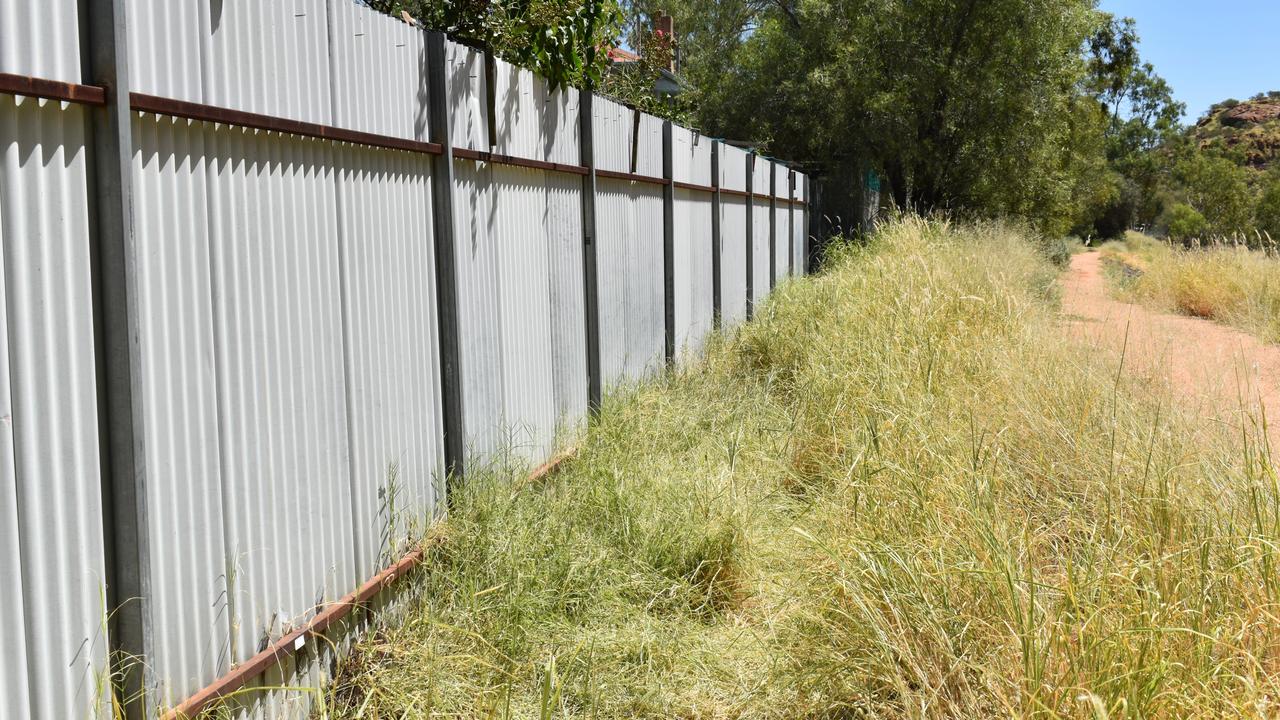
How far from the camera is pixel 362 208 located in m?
3.35

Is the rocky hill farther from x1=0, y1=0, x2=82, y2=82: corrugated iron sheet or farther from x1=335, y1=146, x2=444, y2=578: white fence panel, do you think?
x1=0, y1=0, x2=82, y2=82: corrugated iron sheet

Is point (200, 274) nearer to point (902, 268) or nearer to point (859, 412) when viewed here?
point (859, 412)

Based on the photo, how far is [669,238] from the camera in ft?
26.2

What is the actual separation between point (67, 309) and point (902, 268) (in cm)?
883

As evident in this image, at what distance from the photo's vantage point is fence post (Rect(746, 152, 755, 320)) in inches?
460

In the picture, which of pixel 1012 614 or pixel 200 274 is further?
pixel 1012 614

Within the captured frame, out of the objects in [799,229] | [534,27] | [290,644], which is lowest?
[290,644]

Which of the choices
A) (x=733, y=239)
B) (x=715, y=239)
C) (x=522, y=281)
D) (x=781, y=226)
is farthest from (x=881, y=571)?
(x=781, y=226)

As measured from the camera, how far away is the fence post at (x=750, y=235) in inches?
460

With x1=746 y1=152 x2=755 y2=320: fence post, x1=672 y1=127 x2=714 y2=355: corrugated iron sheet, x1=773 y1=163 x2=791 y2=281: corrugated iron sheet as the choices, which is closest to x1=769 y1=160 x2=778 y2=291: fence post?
x1=773 y1=163 x2=791 y2=281: corrugated iron sheet

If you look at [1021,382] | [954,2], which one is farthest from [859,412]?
[954,2]

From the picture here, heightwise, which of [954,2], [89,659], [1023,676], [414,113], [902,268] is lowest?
[1023,676]

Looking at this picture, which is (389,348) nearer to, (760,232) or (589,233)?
(589,233)

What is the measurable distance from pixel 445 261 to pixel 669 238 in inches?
164
